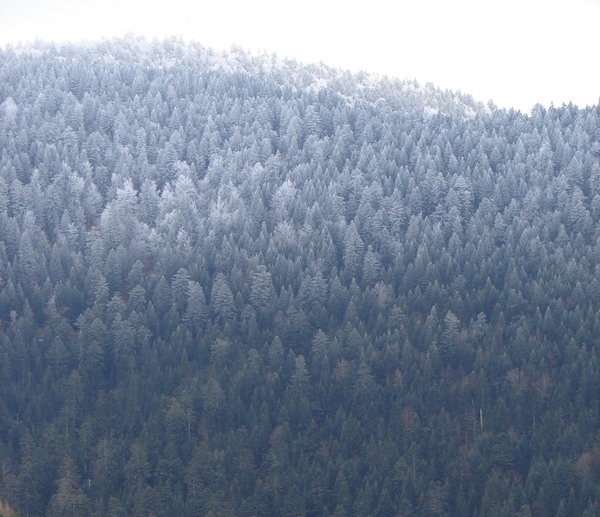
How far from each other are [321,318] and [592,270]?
119 feet

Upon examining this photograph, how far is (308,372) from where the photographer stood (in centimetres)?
11956

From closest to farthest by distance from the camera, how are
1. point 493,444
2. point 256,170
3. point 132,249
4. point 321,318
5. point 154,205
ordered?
point 493,444 → point 321,318 → point 132,249 → point 154,205 → point 256,170

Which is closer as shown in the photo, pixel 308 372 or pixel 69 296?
pixel 308 372

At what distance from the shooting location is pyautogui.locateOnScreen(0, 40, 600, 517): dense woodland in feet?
334

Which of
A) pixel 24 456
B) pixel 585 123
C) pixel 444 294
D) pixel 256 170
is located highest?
pixel 585 123

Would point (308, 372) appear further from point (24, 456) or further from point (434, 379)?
point (24, 456)

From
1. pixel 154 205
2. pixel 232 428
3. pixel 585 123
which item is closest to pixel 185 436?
pixel 232 428

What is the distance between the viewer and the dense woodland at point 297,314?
10169 cm

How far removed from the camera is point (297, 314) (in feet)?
421

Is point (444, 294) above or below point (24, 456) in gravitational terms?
above

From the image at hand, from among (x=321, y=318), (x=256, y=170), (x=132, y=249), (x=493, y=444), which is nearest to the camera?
(x=493, y=444)

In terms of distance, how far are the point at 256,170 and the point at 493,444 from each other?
77750mm

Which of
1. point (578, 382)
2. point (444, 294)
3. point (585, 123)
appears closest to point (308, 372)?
point (444, 294)

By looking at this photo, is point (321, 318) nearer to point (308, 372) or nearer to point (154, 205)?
point (308, 372)
